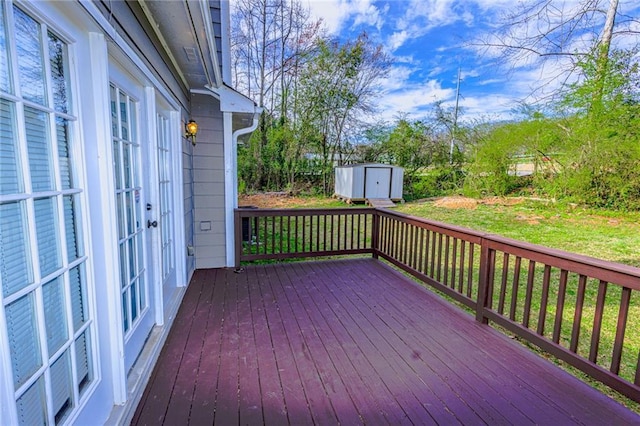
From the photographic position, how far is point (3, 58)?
0.89m

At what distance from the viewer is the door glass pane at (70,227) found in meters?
1.23

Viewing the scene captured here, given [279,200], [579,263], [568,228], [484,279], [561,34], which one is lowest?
[568,228]

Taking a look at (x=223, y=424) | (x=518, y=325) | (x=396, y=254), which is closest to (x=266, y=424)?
(x=223, y=424)

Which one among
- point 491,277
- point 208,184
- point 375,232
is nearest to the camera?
point 491,277

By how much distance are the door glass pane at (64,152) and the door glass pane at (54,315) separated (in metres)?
0.36

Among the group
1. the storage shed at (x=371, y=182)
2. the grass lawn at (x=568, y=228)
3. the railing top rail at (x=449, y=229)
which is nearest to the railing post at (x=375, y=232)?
the railing top rail at (x=449, y=229)

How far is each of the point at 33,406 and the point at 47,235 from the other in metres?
0.53

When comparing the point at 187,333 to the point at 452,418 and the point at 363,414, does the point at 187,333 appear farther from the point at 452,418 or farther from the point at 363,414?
the point at 452,418

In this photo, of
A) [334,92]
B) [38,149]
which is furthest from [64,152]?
[334,92]

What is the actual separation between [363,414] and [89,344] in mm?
1334

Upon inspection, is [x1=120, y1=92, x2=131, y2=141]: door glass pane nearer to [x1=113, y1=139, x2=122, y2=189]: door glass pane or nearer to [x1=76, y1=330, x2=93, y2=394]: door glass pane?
[x1=113, y1=139, x2=122, y2=189]: door glass pane

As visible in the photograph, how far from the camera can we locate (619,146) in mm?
7848

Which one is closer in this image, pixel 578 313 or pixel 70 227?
pixel 70 227

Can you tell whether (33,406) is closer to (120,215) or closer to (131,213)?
(120,215)
